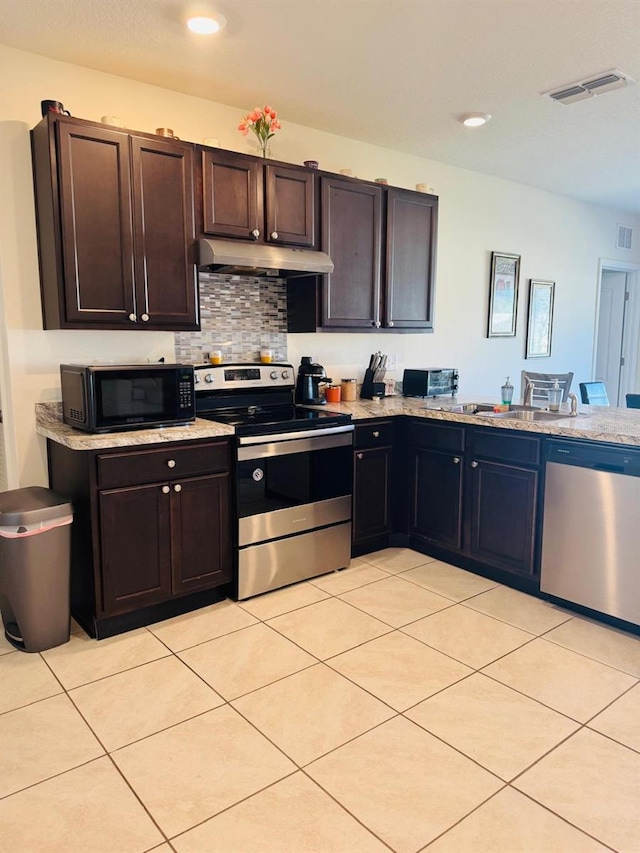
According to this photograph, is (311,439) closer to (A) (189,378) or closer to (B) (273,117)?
(A) (189,378)

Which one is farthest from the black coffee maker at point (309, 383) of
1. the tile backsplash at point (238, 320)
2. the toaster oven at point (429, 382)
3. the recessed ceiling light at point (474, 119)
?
the recessed ceiling light at point (474, 119)

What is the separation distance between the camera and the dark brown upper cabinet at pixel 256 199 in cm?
307

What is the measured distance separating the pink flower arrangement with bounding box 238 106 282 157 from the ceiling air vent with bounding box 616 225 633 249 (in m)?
4.61

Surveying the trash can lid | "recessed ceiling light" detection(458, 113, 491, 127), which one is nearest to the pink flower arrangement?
"recessed ceiling light" detection(458, 113, 491, 127)

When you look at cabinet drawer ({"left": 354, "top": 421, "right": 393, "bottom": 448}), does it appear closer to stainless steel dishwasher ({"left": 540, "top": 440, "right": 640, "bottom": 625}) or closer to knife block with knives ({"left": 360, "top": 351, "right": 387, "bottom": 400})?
knife block with knives ({"left": 360, "top": 351, "right": 387, "bottom": 400})

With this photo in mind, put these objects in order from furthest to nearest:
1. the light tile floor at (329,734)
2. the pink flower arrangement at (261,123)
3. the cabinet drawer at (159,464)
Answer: the pink flower arrangement at (261,123), the cabinet drawer at (159,464), the light tile floor at (329,734)

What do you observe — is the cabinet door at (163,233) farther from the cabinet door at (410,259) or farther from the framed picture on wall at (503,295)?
the framed picture on wall at (503,295)

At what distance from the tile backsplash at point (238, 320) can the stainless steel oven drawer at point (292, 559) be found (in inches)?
45.3

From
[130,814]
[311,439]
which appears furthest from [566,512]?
[130,814]

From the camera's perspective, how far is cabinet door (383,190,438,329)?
390cm

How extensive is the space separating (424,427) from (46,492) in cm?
212

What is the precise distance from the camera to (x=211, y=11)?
2.43m

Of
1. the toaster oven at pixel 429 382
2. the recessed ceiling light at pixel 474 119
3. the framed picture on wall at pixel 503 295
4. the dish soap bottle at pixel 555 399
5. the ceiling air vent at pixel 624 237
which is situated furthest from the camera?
the ceiling air vent at pixel 624 237

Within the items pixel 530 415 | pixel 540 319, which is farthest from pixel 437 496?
pixel 540 319
